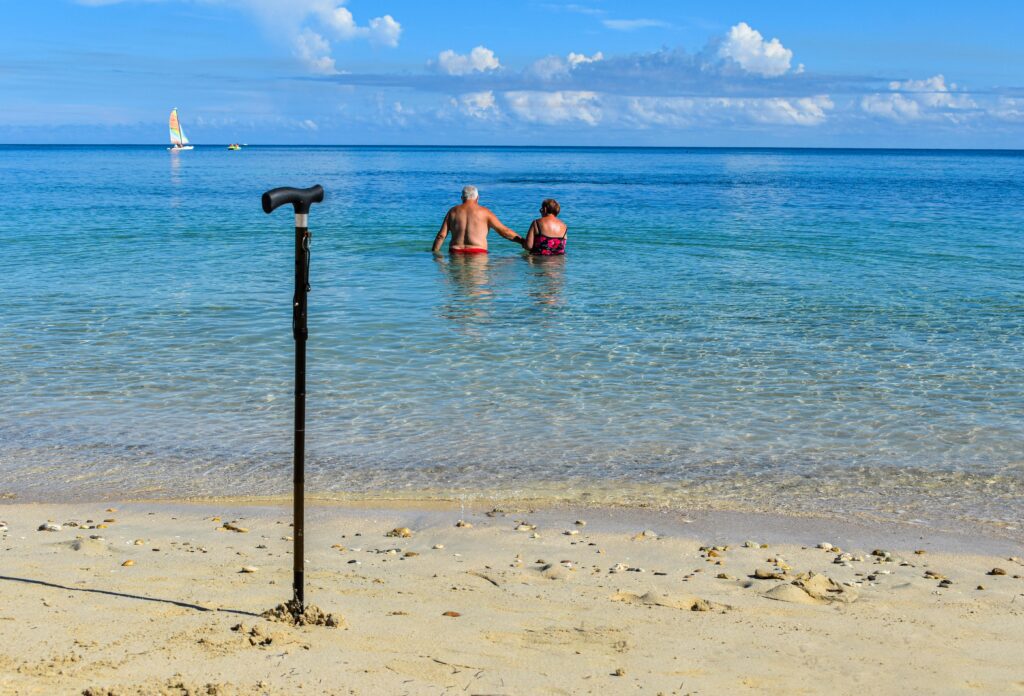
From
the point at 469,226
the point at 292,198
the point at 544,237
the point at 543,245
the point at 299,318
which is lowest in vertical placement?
the point at 543,245

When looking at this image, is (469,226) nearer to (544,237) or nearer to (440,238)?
(440,238)

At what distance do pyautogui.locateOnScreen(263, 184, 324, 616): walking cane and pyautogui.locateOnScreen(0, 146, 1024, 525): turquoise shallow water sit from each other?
7.38 feet

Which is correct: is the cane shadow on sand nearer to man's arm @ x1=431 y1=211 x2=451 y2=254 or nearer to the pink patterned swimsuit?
man's arm @ x1=431 y1=211 x2=451 y2=254

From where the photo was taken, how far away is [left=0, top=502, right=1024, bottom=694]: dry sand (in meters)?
3.62

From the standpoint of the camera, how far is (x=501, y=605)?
4316 millimetres

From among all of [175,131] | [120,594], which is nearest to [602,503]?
[120,594]

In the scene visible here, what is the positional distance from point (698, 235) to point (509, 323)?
468 inches

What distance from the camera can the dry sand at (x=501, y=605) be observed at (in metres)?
3.62

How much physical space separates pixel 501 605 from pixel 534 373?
498 cm

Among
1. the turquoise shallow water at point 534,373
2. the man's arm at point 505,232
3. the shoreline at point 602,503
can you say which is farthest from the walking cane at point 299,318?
the man's arm at point 505,232

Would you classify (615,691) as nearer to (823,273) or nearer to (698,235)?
(823,273)

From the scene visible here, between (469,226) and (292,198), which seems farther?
(469,226)

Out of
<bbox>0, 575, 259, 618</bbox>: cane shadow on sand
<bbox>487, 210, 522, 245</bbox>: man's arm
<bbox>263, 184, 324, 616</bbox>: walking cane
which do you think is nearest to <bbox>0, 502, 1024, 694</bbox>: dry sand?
<bbox>0, 575, 259, 618</bbox>: cane shadow on sand

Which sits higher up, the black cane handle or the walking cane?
the black cane handle
